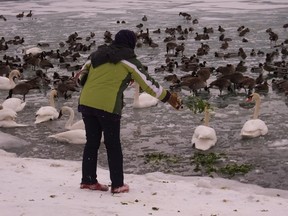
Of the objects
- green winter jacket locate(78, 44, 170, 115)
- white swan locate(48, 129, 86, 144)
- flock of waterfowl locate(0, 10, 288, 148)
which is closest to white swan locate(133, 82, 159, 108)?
flock of waterfowl locate(0, 10, 288, 148)

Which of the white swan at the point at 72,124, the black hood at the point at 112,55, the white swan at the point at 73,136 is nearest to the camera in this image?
the black hood at the point at 112,55

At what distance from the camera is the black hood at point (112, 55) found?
19.7 feet

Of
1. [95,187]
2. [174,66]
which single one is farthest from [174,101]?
[174,66]

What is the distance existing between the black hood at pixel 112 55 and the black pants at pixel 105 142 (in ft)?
1.83

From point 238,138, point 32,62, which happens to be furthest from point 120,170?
point 32,62

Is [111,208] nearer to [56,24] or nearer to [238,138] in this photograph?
[238,138]

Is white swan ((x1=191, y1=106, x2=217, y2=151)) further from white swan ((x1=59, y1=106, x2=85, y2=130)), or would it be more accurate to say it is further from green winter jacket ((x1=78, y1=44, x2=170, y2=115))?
green winter jacket ((x1=78, y1=44, x2=170, y2=115))

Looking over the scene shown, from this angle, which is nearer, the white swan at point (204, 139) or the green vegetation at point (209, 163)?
the green vegetation at point (209, 163)

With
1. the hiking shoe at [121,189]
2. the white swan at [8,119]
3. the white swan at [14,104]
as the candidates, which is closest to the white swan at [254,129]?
the hiking shoe at [121,189]

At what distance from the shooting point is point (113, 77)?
607 cm

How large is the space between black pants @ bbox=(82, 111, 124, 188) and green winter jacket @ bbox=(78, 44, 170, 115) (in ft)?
0.44

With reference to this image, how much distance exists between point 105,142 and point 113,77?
2.43 ft

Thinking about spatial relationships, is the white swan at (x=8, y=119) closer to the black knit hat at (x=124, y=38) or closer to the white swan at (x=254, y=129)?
the white swan at (x=254, y=129)

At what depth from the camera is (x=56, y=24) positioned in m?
31.2
